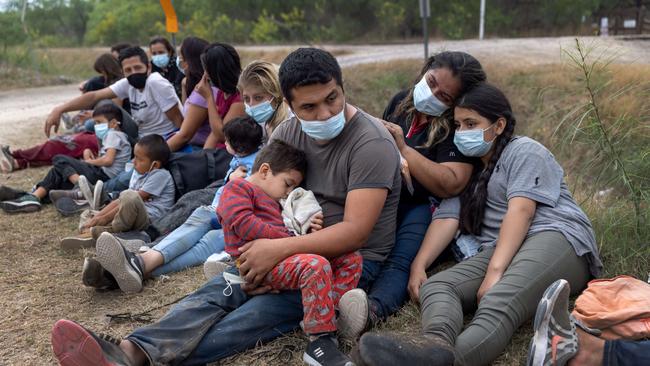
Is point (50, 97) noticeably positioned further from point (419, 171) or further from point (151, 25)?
point (151, 25)

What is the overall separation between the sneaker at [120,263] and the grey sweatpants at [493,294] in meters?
1.51

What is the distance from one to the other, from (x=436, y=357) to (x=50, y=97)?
14109 mm

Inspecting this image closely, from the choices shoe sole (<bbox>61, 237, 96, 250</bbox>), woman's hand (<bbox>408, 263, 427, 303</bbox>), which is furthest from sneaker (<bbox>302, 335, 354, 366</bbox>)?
shoe sole (<bbox>61, 237, 96, 250</bbox>)

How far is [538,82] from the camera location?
1014cm

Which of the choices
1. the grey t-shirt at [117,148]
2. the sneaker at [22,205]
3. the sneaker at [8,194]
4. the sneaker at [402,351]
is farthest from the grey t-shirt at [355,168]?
the sneaker at [8,194]

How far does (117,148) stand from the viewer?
5375mm

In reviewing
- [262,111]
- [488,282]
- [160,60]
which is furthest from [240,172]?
[160,60]

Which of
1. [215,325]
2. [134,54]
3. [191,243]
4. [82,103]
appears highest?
[134,54]

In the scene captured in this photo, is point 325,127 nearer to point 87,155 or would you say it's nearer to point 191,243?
point 191,243

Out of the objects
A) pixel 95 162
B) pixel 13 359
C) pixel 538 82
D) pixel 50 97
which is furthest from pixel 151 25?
pixel 13 359

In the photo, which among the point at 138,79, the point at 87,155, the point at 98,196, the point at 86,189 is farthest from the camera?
the point at 87,155

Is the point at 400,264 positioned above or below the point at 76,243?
above

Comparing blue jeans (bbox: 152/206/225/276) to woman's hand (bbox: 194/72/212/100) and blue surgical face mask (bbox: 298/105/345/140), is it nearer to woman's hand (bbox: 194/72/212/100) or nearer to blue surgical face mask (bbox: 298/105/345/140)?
woman's hand (bbox: 194/72/212/100)

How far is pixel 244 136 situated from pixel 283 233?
1.42m
